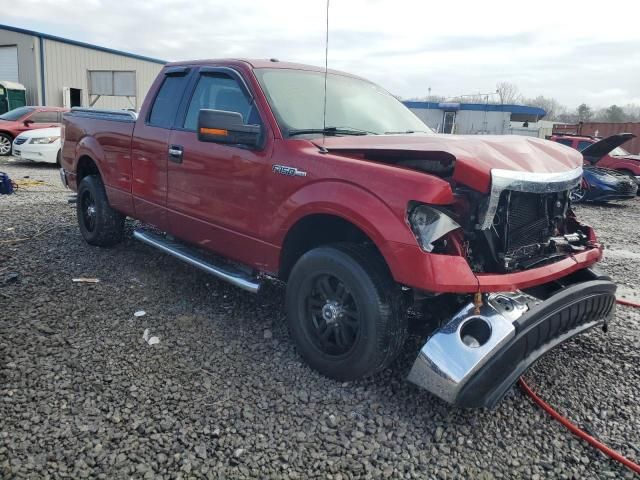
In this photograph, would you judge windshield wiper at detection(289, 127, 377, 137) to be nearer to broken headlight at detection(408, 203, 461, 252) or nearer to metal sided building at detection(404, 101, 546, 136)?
broken headlight at detection(408, 203, 461, 252)

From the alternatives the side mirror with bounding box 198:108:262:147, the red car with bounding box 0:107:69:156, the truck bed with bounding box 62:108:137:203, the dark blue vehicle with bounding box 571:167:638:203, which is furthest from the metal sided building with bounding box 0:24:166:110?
the side mirror with bounding box 198:108:262:147

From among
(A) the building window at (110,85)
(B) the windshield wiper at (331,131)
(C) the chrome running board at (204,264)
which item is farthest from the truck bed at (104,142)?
(A) the building window at (110,85)

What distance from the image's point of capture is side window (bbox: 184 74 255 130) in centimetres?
361

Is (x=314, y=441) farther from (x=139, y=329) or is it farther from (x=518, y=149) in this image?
(x=518, y=149)

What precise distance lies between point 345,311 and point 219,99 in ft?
6.73

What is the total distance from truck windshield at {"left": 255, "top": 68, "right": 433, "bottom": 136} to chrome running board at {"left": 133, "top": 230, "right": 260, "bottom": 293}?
1052 millimetres

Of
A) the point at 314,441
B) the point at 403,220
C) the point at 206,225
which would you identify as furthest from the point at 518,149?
the point at 206,225

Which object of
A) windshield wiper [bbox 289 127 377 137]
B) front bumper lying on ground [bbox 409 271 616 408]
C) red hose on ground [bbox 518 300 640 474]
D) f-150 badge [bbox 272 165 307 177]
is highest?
windshield wiper [bbox 289 127 377 137]

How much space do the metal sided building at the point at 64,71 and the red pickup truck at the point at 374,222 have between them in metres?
24.9

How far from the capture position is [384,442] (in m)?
2.53

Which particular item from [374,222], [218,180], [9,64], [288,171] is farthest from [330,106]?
[9,64]

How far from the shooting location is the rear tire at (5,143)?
45.8 ft

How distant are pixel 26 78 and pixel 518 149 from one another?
1105 inches

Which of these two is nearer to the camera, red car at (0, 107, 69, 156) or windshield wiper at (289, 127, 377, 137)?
windshield wiper at (289, 127, 377, 137)
